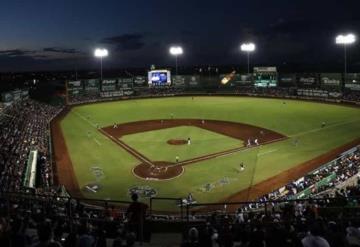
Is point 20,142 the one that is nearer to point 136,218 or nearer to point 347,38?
point 136,218

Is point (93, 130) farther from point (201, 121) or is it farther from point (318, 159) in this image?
point (318, 159)

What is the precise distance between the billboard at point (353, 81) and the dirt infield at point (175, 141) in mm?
25778

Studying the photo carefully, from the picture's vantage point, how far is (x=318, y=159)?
102 ft

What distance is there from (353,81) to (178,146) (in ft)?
128

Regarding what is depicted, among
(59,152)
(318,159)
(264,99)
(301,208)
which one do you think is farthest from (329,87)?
Result: (301,208)

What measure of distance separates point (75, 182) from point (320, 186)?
15009mm

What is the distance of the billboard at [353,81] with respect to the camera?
63.5 meters

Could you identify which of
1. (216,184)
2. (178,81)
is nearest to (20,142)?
(216,184)

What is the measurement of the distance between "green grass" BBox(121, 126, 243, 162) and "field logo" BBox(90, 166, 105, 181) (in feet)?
14.6

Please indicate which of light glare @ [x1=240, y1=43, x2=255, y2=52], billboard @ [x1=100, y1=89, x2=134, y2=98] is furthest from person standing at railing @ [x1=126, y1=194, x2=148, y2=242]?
light glare @ [x1=240, y1=43, x2=255, y2=52]

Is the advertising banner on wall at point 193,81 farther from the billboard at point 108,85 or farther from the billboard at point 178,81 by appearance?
the billboard at point 108,85

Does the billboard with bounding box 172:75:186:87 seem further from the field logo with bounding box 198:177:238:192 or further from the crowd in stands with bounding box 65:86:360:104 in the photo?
the field logo with bounding box 198:177:238:192

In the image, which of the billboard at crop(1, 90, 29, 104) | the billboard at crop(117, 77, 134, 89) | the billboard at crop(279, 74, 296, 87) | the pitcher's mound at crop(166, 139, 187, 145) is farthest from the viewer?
the billboard at crop(117, 77, 134, 89)

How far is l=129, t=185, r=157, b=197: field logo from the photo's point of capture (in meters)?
24.4
